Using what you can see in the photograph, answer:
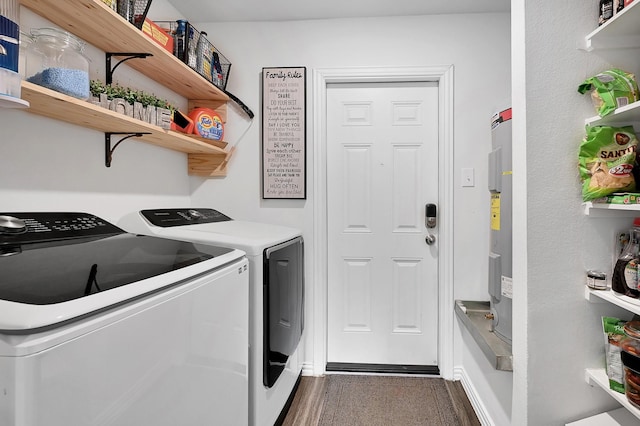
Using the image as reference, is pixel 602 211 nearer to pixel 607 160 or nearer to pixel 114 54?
pixel 607 160

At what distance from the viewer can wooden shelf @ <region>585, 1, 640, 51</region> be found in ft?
3.71

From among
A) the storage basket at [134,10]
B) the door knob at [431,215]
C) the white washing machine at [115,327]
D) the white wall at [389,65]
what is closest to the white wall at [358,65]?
the white wall at [389,65]

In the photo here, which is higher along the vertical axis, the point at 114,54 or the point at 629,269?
the point at 114,54

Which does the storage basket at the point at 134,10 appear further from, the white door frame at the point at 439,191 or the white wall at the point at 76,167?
the white door frame at the point at 439,191

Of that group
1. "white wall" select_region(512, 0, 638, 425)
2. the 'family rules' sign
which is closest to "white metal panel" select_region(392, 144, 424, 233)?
the 'family rules' sign

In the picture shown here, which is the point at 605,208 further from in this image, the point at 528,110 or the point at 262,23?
the point at 262,23

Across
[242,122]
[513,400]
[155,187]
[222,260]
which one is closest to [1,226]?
[222,260]

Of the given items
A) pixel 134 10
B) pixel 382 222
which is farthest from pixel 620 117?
pixel 134 10

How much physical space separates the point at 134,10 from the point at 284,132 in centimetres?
111

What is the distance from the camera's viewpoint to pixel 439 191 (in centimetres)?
235

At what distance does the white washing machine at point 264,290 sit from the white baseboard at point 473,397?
3.36ft

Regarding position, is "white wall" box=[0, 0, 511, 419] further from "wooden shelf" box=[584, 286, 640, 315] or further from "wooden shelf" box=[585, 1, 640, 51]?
"wooden shelf" box=[585, 1, 640, 51]

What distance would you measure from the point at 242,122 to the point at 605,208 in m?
2.00

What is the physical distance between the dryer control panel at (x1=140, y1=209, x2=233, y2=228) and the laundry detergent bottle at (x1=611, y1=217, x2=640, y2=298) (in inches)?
69.0
